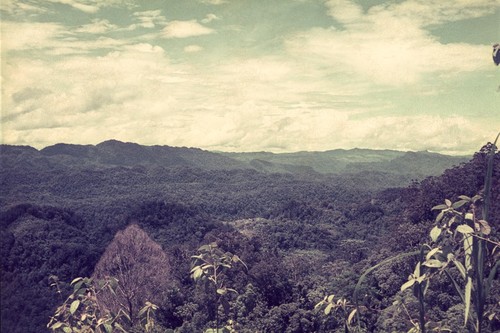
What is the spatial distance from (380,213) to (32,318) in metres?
80.7

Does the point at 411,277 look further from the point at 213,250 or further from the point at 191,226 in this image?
the point at 191,226

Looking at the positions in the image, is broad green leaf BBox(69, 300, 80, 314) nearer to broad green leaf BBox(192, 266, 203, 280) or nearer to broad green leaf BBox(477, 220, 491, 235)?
broad green leaf BBox(192, 266, 203, 280)

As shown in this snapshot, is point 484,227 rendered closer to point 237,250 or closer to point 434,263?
point 434,263

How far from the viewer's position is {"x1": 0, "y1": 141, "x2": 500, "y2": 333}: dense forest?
1948cm

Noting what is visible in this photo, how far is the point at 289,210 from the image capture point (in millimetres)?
123312

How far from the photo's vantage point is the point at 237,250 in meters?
49.3

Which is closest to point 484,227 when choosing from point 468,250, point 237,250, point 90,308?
point 468,250

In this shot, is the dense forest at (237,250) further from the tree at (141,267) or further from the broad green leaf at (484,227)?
the tree at (141,267)

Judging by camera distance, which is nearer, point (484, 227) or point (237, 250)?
point (484, 227)

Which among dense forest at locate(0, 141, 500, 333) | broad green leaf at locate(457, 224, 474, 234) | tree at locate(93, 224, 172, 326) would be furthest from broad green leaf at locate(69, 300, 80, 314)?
tree at locate(93, 224, 172, 326)

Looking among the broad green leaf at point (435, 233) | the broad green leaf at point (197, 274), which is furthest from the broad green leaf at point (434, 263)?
the broad green leaf at point (197, 274)

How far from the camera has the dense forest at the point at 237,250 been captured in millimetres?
19484

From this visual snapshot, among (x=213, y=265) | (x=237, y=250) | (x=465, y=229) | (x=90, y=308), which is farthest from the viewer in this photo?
(x=237, y=250)

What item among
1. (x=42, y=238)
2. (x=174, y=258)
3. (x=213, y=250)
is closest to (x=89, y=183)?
(x=42, y=238)
